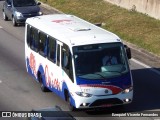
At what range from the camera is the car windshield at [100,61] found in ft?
63.5

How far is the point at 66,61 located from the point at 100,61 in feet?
4.07

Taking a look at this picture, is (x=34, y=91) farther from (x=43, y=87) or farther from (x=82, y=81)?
(x=82, y=81)

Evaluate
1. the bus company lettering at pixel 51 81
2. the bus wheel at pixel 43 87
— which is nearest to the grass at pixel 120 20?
the bus wheel at pixel 43 87

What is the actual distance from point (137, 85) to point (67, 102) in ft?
12.7

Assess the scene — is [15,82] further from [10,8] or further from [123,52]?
[10,8]

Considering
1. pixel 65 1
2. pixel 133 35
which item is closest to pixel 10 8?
pixel 65 1

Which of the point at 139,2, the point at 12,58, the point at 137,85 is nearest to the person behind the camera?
the point at 137,85

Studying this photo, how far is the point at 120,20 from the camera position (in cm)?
3616

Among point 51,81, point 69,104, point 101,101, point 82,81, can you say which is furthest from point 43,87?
point 101,101

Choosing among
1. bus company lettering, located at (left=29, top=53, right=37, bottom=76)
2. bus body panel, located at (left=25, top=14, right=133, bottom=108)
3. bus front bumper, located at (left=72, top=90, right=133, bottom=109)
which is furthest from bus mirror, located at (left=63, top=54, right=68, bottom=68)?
bus company lettering, located at (left=29, top=53, right=37, bottom=76)

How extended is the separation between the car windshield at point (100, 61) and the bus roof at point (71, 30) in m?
0.21

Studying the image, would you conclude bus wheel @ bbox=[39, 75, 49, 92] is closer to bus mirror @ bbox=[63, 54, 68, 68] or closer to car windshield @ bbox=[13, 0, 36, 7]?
bus mirror @ bbox=[63, 54, 68, 68]

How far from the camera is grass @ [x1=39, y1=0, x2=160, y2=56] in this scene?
31580mm

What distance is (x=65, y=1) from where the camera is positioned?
44094 millimetres
